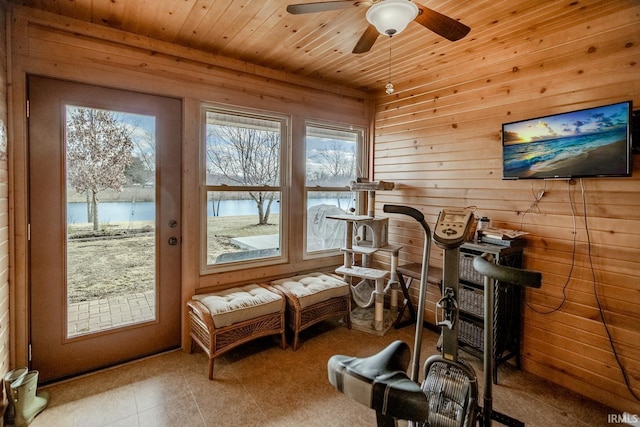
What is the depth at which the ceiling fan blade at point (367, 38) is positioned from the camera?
6.48ft

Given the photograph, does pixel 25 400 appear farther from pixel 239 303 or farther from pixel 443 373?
pixel 443 373

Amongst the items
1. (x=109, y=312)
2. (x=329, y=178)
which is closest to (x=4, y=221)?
(x=109, y=312)

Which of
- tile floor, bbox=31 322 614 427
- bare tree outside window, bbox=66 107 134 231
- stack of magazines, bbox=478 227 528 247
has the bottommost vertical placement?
tile floor, bbox=31 322 614 427

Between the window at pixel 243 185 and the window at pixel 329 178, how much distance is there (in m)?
0.40

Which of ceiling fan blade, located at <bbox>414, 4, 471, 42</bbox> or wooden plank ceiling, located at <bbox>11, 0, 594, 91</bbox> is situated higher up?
wooden plank ceiling, located at <bbox>11, 0, 594, 91</bbox>

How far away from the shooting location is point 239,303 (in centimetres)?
271

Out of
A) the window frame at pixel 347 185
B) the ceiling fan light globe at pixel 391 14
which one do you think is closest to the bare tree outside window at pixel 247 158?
the window frame at pixel 347 185

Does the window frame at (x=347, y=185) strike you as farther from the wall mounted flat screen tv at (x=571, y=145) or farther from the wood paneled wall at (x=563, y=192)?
the wall mounted flat screen tv at (x=571, y=145)

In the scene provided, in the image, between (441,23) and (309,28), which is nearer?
(441,23)

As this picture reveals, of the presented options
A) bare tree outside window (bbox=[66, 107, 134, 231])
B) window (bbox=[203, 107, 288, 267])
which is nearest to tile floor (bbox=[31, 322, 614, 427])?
window (bbox=[203, 107, 288, 267])

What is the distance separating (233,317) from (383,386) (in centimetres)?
178

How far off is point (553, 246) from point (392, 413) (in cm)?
213

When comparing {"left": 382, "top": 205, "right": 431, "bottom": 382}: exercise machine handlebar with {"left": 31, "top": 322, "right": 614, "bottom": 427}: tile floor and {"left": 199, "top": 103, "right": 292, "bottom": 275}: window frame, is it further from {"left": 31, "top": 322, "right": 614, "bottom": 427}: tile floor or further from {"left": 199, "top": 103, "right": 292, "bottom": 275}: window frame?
{"left": 199, "top": 103, "right": 292, "bottom": 275}: window frame

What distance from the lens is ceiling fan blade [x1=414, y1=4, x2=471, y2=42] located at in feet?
5.75
